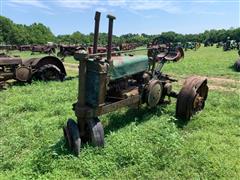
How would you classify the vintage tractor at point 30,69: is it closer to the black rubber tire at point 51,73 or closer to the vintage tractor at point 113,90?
the black rubber tire at point 51,73

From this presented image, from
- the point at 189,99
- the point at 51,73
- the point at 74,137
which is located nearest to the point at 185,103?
the point at 189,99

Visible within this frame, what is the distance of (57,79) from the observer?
1243cm

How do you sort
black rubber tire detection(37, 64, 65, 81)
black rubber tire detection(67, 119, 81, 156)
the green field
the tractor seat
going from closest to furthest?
1. the green field
2. black rubber tire detection(67, 119, 81, 156)
3. the tractor seat
4. black rubber tire detection(37, 64, 65, 81)

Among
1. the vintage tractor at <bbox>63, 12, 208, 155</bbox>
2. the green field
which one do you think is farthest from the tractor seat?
the green field

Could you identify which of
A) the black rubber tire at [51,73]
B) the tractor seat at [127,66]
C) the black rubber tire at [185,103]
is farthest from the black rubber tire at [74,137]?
the black rubber tire at [51,73]

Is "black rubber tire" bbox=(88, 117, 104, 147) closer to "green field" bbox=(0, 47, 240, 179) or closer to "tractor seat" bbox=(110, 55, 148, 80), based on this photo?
"green field" bbox=(0, 47, 240, 179)

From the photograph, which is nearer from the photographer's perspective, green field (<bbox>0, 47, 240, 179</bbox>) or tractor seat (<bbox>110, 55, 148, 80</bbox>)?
green field (<bbox>0, 47, 240, 179</bbox>)

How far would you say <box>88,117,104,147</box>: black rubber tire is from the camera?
5.00 meters

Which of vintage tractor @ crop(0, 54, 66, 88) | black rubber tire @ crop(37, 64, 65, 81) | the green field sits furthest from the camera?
black rubber tire @ crop(37, 64, 65, 81)

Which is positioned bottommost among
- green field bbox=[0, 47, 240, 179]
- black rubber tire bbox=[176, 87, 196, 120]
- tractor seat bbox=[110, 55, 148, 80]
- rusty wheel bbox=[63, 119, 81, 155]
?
green field bbox=[0, 47, 240, 179]

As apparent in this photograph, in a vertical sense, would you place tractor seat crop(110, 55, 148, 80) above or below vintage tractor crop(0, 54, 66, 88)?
above

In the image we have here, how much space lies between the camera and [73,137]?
490cm

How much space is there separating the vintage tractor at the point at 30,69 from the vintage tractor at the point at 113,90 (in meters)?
5.67

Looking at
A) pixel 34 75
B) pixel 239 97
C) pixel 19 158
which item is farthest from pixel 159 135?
pixel 34 75
